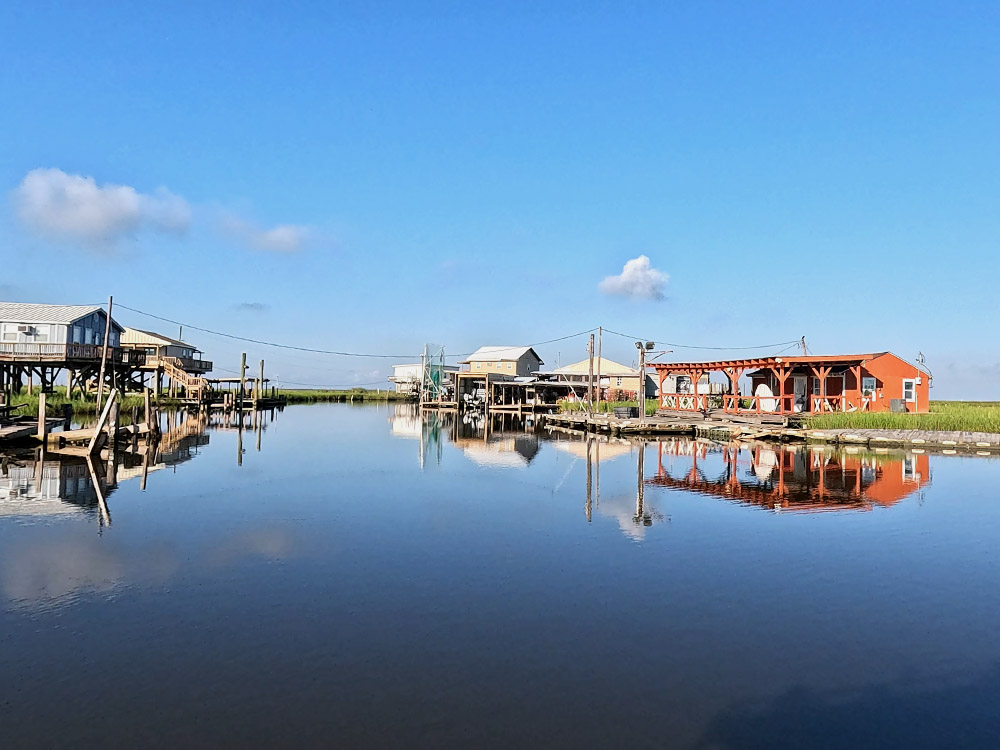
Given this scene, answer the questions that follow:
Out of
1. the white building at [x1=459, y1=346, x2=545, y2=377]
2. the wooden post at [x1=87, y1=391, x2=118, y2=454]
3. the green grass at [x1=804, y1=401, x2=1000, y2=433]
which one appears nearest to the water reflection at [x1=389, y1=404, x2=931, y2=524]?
the green grass at [x1=804, y1=401, x2=1000, y2=433]

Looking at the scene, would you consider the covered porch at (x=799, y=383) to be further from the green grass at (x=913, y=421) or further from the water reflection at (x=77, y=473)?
the water reflection at (x=77, y=473)

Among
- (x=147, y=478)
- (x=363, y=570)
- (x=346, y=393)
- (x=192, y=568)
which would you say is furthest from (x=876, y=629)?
(x=346, y=393)

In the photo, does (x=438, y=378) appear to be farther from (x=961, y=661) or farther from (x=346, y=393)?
(x=961, y=661)

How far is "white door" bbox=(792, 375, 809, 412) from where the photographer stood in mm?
48100

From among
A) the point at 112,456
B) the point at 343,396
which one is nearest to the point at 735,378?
the point at 112,456

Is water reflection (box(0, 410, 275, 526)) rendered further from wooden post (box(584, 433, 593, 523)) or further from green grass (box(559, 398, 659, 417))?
green grass (box(559, 398, 659, 417))

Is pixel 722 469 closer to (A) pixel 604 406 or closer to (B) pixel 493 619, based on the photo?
(B) pixel 493 619

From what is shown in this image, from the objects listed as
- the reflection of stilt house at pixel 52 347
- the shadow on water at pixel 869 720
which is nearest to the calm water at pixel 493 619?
the shadow on water at pixel 869 720

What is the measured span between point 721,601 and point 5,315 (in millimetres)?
57827

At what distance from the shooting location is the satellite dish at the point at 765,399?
157ft

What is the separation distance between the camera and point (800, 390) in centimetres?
4841

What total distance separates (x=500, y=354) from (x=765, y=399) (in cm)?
5263

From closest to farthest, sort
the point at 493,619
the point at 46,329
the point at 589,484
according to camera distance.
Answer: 1. the point at 493,619
2. the point at 589,484
3. the point at 46,329

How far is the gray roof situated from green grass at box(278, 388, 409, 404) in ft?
147
